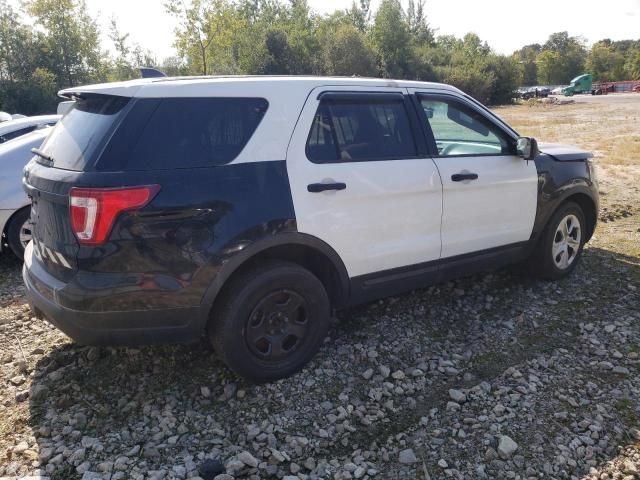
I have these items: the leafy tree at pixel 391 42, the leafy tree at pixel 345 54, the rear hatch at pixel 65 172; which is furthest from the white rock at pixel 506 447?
the leafy tree at pixel 391 42

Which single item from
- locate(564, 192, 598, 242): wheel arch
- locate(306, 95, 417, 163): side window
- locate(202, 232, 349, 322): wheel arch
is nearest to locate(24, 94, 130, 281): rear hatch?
locate(202, 232, 349, 322): wheel arch

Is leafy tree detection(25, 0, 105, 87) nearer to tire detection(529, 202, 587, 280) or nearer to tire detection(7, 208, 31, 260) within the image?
tire detection(7, 208, 31, 260)

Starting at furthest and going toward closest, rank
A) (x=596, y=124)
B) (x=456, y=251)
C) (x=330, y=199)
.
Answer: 1. (x=596, y=124)
2. (x=456, y=251)
3. (x=330, y=199)

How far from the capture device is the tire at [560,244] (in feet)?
15.4

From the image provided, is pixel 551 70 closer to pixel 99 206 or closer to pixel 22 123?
pixel 22 123

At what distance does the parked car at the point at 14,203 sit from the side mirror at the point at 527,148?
4964 mm

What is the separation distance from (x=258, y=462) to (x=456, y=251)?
2235mm

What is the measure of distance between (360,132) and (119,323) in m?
1.96

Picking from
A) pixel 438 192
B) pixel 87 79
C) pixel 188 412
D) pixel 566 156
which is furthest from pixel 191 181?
pixel 87 79

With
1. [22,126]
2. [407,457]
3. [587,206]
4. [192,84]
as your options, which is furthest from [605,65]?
[407,457]

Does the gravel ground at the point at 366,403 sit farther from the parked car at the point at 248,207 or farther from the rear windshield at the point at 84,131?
the rear windshield at the point at 84,131

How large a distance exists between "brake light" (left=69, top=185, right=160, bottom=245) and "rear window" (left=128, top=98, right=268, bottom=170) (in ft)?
0.52

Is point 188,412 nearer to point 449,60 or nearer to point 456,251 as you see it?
point 456,251

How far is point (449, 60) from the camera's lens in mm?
58094
